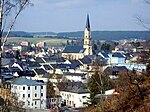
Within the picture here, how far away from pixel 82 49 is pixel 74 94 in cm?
4705

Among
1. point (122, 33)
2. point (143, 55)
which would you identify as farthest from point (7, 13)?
point (122, 33)

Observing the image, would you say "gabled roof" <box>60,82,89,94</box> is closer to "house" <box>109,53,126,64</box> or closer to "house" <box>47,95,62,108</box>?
"house" <box>47,95,62,108</box>

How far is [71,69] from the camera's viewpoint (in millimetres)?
55688

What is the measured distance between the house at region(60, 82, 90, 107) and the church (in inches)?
1642

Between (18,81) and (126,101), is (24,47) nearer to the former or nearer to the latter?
(18,81)

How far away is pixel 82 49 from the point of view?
7838cm

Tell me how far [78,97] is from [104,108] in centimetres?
2307

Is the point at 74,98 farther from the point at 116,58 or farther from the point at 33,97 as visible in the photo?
the point at 116,58

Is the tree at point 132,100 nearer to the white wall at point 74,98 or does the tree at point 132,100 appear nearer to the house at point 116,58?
the white wall at point 74,98

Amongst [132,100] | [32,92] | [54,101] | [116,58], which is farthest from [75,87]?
[116,58]

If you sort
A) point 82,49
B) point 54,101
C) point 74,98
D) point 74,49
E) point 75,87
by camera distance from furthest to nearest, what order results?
point 74,49 < point 82,49 < point 75,87 < point 74,98 < point 54,101

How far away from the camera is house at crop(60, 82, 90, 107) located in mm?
30766

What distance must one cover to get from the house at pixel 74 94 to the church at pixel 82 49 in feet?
137

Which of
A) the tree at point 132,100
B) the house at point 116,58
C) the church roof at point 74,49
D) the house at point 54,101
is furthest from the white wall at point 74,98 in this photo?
the church roof at point 74,49
